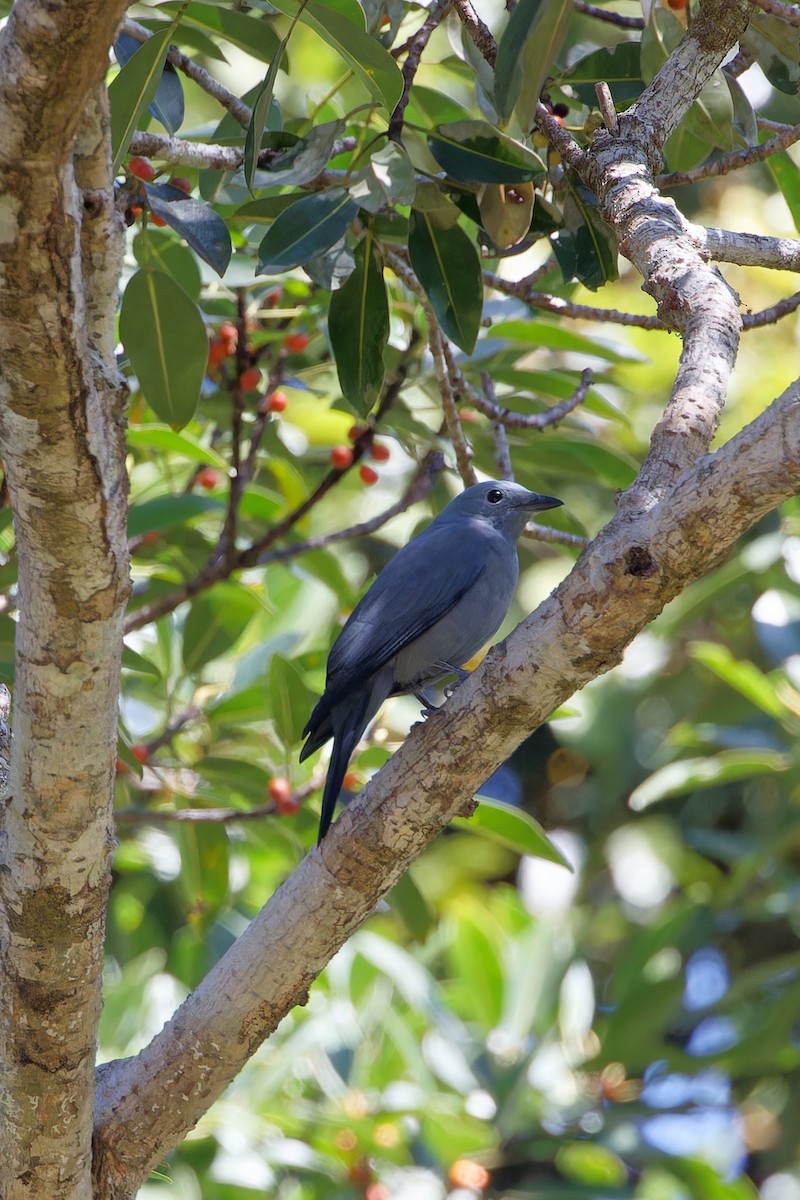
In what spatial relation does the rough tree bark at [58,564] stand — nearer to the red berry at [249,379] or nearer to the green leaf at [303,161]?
the green leaf at [303,161]

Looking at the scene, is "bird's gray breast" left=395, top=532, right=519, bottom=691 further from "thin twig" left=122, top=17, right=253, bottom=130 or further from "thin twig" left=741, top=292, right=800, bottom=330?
"thin twig" left=122, top=17, right=253, bottom=130

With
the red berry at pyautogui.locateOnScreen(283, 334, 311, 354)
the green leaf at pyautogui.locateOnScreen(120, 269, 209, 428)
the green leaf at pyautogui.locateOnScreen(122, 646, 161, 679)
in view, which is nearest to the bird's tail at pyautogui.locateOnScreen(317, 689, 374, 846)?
the green leaf at pyautogui.locateOnScreen(122, 646, 161, 679)

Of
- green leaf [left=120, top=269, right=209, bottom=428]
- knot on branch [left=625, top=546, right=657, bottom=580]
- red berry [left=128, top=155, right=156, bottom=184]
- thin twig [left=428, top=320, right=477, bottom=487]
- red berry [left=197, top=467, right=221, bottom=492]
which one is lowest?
knot on branch [left=625, top=546, right=657, bottom=580]

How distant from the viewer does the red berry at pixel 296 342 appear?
13.7 ft

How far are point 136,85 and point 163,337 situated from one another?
80 cm

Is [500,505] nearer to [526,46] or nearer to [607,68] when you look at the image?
[607,68]

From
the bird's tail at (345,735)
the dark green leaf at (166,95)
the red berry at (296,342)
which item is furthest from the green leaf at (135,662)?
the dark green leaf at (166,95)

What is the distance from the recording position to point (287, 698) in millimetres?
3938

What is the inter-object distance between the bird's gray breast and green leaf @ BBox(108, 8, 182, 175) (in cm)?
176

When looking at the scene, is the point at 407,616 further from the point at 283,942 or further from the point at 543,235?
the point at 283,942

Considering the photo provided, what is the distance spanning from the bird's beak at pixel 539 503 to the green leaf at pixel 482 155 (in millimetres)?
1355

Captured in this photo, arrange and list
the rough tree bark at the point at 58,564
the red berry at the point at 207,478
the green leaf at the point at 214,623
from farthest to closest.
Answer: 1. the red berry at the point at 207,478
2. the green leaf at the point at 214,623
3. the rough tree bark at the point at 58,564

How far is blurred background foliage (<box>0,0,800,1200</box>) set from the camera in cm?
346

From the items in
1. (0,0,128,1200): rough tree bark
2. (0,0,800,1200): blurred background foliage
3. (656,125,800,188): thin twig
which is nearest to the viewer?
(0,0,128,1200): rough tree bark
